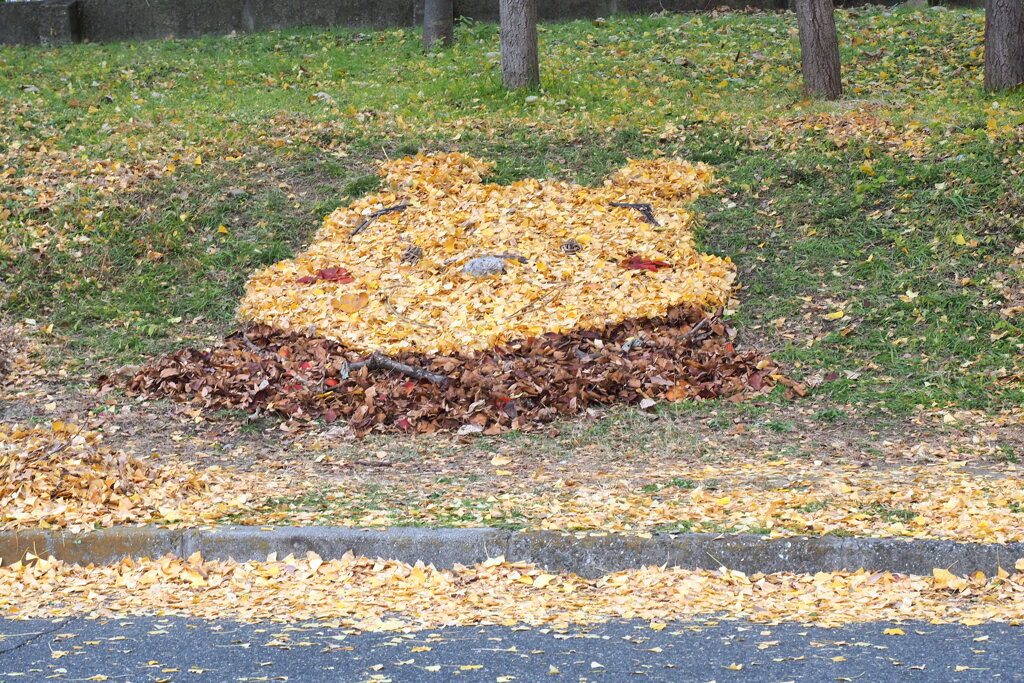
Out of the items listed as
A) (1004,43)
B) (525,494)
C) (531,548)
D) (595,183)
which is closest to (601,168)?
(595,183)

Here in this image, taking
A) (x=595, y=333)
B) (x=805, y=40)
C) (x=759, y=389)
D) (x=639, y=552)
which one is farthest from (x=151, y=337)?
(x=805, y=40)

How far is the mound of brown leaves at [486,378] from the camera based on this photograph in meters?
6.73

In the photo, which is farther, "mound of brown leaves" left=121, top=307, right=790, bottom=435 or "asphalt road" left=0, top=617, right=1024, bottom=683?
"mound of brown leaves" left=121, top=307, right=790, bottom=435

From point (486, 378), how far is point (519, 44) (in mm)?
5927

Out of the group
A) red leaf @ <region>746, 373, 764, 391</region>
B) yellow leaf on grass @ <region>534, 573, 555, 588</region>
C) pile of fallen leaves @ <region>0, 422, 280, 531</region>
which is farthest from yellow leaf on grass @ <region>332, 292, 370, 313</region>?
yellow leaf on grass @ <region>534, 573, 555, 588</region>

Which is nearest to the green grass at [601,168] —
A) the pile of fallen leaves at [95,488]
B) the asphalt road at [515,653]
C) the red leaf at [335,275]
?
the red leaf at [335,275]

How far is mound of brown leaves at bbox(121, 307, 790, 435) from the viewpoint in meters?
6.73

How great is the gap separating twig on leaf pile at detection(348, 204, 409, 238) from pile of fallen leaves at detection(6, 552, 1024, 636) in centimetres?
508

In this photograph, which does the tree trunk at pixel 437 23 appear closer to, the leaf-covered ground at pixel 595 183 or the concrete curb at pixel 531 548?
the leaf-covered ground at pixel 595 183

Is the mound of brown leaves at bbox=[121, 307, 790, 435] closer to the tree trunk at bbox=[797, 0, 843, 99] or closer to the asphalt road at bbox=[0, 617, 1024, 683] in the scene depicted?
the asphalt road at bbox=[0, 617, 1024, 683]

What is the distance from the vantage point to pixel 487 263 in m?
8.32

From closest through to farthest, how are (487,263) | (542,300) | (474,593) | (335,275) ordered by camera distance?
(474,593) → (542,300) → (487,263) → (335,275)

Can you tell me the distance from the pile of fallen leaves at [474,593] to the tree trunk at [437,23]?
36.5 ft

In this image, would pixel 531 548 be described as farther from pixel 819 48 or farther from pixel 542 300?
pixel 819 48
